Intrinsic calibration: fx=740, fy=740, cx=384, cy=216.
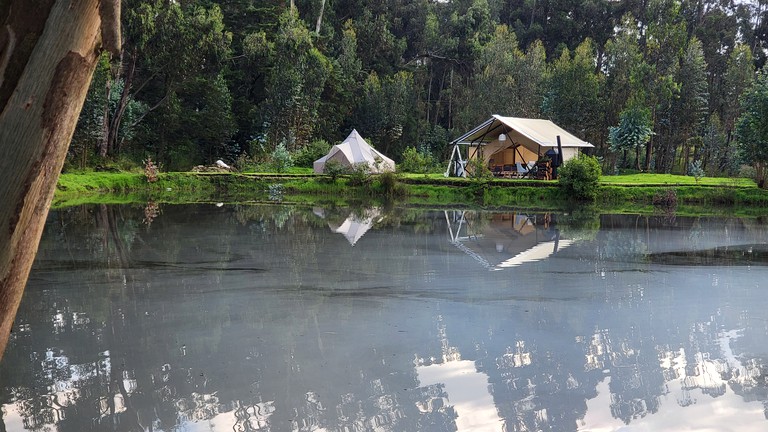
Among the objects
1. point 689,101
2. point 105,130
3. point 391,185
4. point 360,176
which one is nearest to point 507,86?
point 689,101

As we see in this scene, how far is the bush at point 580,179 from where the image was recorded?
2497cm

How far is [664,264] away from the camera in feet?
37.2

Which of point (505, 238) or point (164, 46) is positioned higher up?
point (164, 46)

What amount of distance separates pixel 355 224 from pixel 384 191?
10.2 m

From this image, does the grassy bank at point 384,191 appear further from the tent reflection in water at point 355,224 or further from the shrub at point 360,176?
the tent reflection in water at point 355,224

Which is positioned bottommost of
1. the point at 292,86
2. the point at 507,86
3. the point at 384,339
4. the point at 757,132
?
the point at 384,339

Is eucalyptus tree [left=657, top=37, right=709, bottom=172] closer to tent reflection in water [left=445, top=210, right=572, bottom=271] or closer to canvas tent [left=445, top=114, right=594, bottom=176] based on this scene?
canvas tent [left=445, top=114, right=594, bottom=176]

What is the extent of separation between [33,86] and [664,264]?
429 inches

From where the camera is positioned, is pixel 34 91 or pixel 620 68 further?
pixel 620 68

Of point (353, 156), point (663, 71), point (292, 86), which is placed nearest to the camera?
point (353, 156)

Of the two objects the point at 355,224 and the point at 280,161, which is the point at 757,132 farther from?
the point at 280,161

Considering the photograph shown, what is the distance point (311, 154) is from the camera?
35.0 meters

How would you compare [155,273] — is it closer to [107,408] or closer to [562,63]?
[107,408]

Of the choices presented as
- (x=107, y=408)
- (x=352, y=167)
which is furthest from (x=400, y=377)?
(x=352, y=167)
